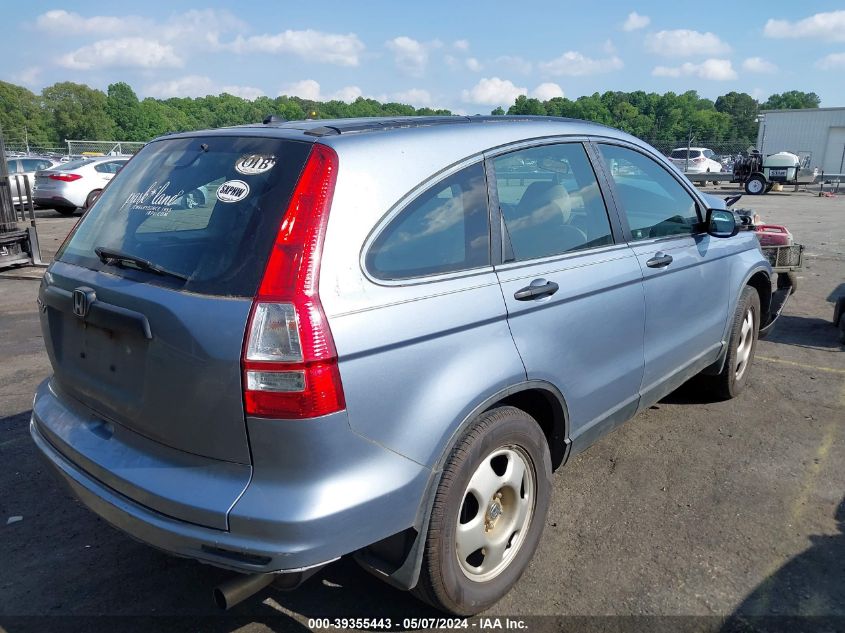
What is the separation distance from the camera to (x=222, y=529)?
2049mm

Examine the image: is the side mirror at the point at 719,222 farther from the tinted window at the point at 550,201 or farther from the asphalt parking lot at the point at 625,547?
the asphalt parking lot at the point at 625,547

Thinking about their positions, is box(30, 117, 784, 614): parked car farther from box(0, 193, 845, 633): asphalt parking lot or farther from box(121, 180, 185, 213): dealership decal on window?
box(0, 193, 845, 633): asphalt parking lot

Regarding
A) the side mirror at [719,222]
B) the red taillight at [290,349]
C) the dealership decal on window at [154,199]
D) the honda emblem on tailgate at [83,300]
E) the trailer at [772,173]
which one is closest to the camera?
the red taillight at [290,349]

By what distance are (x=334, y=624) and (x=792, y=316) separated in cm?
651

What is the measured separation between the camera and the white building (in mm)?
40312

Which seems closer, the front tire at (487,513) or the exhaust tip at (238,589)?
the exhaust tip at (238,589)

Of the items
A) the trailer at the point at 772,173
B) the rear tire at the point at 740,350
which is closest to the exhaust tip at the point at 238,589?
the rear tire at the point at 740,350

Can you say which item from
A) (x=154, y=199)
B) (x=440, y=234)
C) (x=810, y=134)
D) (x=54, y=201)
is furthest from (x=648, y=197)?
(x=810, y=134)

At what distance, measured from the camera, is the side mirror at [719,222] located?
13.5 feet

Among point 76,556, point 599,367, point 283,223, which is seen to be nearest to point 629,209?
point 599,367

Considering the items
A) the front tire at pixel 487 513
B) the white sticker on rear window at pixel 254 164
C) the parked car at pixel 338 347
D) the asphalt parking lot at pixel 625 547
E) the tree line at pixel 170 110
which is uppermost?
the tree line at pixel 170 110

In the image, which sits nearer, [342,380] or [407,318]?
[342,380]

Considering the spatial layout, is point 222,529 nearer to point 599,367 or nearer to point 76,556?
point 76,556

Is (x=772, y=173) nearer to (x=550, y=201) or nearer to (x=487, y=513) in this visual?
(x=550, y=201)
